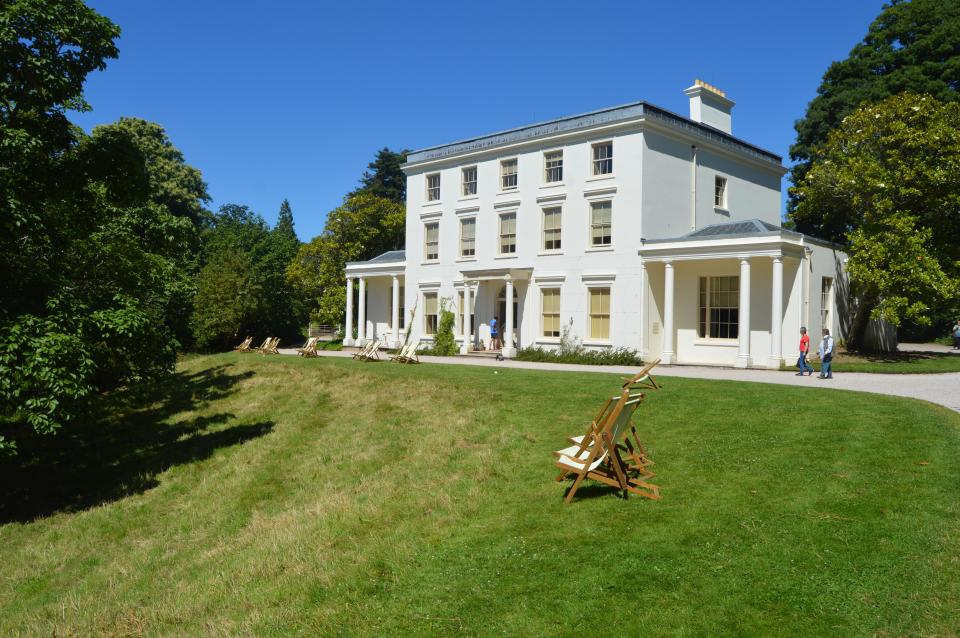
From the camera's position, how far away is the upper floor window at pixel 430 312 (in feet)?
116

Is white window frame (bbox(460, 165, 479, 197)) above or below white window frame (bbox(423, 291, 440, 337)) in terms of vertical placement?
above

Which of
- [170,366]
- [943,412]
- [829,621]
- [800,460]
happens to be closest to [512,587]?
[829,621]

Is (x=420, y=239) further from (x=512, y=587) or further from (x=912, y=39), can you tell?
(x=512, y=587)

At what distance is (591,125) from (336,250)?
2270cm

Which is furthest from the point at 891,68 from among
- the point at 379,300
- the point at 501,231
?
the point at 379,300

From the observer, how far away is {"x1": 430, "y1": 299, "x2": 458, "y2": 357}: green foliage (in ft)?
107

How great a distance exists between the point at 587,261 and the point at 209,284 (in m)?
21.1

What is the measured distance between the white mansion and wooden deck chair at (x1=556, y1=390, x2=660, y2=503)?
18.2 m

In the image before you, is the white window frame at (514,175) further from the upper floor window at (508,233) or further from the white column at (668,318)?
the white column at (668,318)

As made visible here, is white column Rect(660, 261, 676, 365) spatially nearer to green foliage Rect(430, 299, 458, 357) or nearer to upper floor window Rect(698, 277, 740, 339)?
upper floor window Rect(698, 277, 740, 339)

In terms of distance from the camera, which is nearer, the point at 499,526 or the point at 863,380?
the point at 499,526

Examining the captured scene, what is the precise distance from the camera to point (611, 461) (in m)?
8.12

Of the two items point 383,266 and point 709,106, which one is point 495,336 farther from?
point 709,106

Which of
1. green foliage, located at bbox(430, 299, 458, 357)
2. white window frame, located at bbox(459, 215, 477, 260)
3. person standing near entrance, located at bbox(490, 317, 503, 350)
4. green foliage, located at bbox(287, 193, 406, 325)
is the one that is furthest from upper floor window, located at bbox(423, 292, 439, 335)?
green foliage, located at bbox(287, 193, 406, 325)
